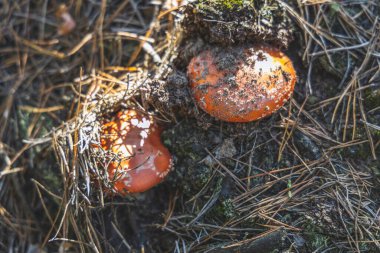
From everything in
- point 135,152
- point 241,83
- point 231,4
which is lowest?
point 135,152

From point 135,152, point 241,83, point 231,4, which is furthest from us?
point 135,152

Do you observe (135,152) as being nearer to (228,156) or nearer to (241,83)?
(228,156)

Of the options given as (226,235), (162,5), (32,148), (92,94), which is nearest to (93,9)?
(162,5)

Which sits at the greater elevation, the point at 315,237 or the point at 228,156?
the point at 228,156

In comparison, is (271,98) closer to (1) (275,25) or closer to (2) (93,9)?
(1) (275,25)

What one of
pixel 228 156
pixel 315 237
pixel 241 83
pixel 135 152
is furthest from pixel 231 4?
pixel 315 237

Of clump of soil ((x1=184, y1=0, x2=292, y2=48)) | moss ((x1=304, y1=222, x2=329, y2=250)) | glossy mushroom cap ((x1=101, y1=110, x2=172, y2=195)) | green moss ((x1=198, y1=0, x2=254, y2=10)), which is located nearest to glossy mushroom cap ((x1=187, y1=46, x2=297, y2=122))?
clump of soil ((x1=184, y1=0, x2=292, y2=48))

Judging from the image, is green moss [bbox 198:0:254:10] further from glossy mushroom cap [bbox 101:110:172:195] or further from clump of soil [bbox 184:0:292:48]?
glossy mushroom cap [bbox 101:110:172:195]

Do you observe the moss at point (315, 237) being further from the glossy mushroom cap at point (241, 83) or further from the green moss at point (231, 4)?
the green moss at point (231, 4)
